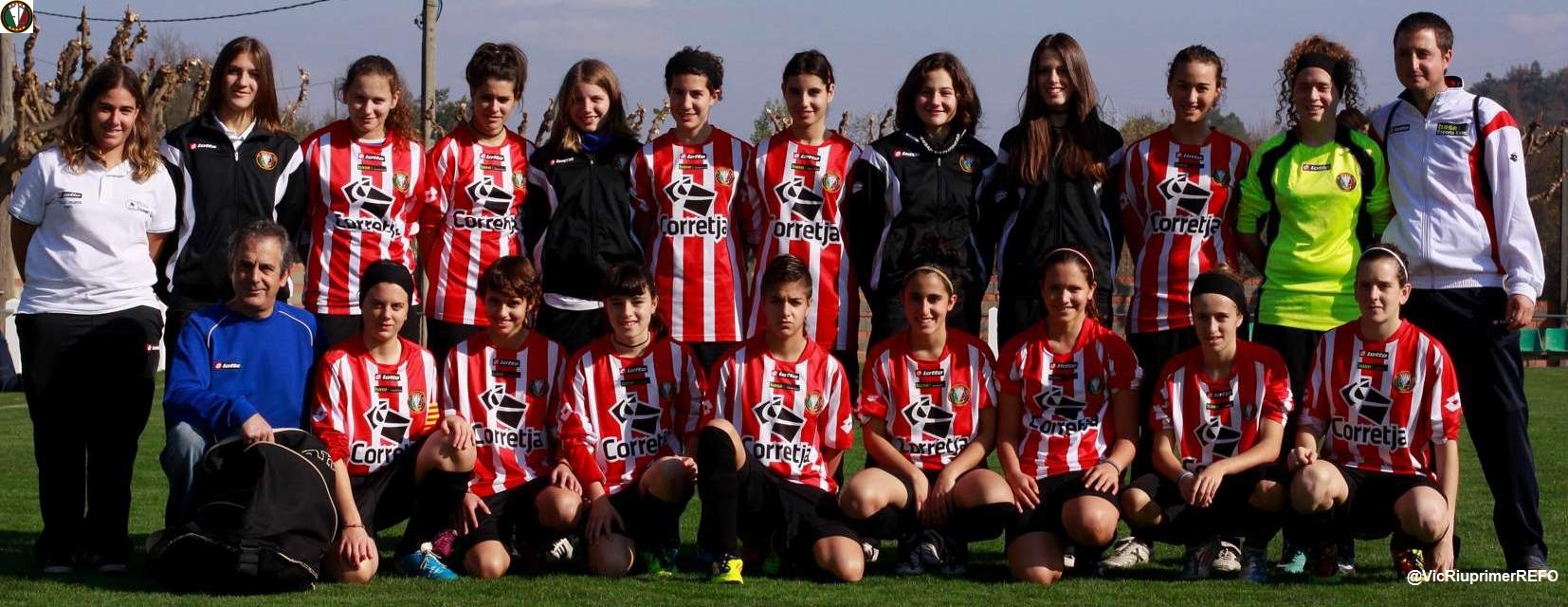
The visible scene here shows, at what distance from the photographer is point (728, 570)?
5.02 m

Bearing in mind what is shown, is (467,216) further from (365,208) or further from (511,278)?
(511,278)

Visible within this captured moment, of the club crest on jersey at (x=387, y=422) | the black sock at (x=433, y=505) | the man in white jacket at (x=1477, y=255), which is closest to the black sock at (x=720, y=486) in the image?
the black sock at (x=433, y=505)

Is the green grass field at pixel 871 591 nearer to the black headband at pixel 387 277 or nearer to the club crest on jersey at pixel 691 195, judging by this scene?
the black headband at pixel 387 277

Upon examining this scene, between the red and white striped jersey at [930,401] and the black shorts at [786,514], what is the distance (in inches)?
14.4

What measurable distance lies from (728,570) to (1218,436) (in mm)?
1747

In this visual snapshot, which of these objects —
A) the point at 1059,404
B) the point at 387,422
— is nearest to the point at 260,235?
the point at 387,422

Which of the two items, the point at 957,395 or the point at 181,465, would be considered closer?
the point at 181,465

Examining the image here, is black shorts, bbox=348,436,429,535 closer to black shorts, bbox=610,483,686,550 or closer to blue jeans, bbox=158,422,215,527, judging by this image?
blue jeans, bbox=158,422,215,527

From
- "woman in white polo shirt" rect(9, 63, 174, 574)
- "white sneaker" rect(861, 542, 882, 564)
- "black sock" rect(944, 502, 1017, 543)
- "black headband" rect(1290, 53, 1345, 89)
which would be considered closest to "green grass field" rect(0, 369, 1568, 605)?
"white sneaker" rect(861, 542, 882, 564)

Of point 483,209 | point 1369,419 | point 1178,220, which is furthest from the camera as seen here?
point 483,209

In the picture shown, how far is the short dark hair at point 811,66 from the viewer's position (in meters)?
5.84

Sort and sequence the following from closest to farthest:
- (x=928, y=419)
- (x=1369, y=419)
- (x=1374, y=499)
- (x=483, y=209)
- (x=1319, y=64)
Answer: (x=1374, y=499) < (x=1369, y=419) < (x=928, y=419) < (x=1319, y=64) < (x=483, y=209)

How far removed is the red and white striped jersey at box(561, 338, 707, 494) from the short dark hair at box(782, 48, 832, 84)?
46.4 inches

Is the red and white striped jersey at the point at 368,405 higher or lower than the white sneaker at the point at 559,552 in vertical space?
higher
